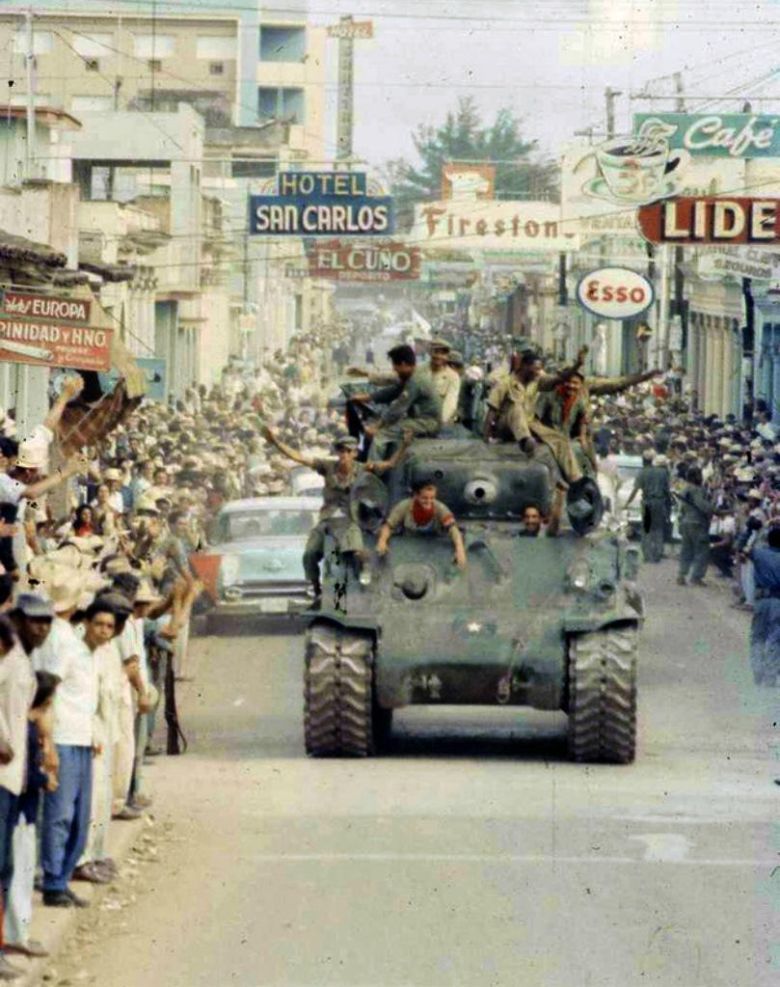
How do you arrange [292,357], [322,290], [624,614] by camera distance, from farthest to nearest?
[322,290] → [292,357] → [624,614]

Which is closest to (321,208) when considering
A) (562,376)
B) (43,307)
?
(43,307)

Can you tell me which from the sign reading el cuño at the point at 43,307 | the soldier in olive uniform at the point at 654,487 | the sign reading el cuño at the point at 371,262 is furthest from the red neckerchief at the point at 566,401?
the sign reading el cuño at the point at 371,262

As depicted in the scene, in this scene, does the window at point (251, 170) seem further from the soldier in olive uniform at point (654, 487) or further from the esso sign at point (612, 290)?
the soldier in olive uniform at point (654, 487)

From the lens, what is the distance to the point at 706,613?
3072cm

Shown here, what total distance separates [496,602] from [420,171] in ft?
388

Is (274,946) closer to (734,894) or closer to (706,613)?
(734,894)

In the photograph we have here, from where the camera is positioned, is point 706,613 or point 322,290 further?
point 322,290

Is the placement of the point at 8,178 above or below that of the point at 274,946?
above

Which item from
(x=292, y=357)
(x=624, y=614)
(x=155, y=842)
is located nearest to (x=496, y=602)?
(x=624, y=614)

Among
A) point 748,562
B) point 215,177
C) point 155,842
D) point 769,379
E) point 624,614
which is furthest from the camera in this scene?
point 215,177

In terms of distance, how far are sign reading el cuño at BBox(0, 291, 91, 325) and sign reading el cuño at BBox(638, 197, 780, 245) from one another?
50.1ft

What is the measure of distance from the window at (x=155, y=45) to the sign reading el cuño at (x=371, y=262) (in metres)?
36.8

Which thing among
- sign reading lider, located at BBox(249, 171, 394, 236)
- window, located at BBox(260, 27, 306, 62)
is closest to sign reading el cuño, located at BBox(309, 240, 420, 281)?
sign reading lider, located at BBox(249, 171, 394, 236)

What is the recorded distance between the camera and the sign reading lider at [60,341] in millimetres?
23031
